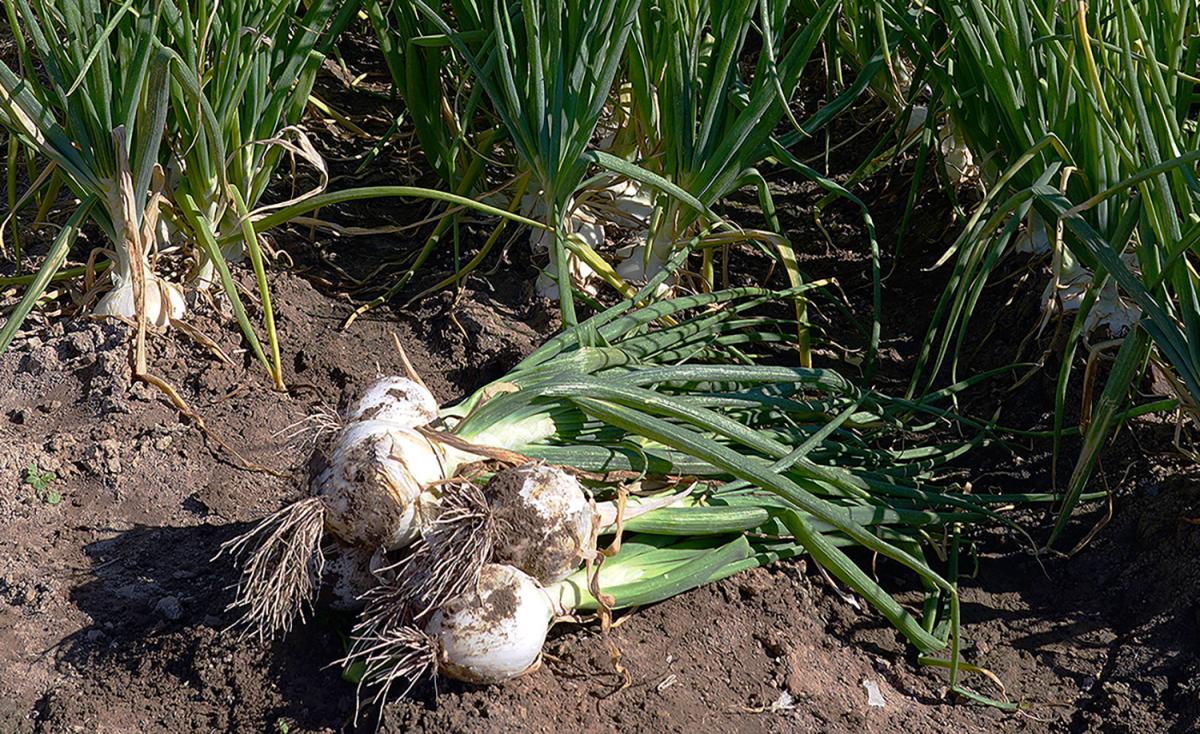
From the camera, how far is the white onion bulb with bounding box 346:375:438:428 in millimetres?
1554

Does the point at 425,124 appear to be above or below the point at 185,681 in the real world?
above

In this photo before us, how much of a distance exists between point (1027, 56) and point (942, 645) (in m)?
0.94

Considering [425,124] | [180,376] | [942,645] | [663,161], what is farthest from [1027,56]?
[180,376]

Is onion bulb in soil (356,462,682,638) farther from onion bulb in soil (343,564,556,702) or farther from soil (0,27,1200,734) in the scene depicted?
soil (0,27,1200,734)

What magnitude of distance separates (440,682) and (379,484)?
26 centimetres

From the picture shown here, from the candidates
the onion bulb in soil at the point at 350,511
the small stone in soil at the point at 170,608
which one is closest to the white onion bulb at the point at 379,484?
the onion bulb in soil at the point at 350,511

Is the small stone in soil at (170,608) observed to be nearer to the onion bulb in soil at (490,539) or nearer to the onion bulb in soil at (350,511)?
the onion bulb in soil at (350,511)

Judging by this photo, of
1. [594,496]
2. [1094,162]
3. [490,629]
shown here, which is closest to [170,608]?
[490,629]

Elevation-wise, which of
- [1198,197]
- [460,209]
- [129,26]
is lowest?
[460,209]

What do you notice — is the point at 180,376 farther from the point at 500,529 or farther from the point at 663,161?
the point at 663,161

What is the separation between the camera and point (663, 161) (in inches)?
90.0

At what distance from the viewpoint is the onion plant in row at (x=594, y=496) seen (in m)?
1.45

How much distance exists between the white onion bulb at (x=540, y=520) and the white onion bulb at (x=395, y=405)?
15cm

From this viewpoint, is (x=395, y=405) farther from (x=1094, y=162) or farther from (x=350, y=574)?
(x=1094, y=162)
